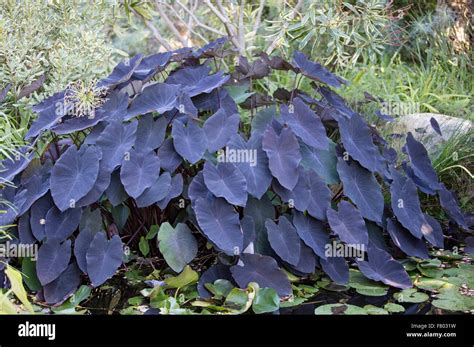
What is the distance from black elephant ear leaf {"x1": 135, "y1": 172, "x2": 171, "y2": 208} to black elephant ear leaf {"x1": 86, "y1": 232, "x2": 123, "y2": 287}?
9.4 inches

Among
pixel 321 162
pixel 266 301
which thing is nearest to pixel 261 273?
pixel 266 301

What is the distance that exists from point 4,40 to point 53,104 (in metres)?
0.89

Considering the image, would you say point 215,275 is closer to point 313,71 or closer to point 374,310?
point 374,310

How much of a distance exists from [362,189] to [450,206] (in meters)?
0.73

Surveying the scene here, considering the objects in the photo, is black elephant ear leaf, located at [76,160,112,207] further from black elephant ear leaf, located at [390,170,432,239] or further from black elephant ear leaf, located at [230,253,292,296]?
A: black elephant ear leaf, located at [390,170,432,239]

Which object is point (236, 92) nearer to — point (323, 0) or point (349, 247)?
point (349, 247)

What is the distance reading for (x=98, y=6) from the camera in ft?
17.1

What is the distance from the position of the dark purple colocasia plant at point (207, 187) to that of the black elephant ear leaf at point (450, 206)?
0.20 m

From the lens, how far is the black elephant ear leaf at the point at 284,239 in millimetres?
3645

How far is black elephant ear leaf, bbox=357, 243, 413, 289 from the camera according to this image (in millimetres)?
3754

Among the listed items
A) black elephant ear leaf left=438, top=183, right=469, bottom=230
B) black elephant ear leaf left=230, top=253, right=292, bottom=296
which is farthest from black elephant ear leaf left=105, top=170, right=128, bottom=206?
black elephant ear leaf left=438, top=183, right=469, bottom=230

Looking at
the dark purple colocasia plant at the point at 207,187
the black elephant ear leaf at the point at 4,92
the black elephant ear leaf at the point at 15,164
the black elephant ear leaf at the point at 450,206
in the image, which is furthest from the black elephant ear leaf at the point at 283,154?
the black elephant ear leaf at the point at 4,92
